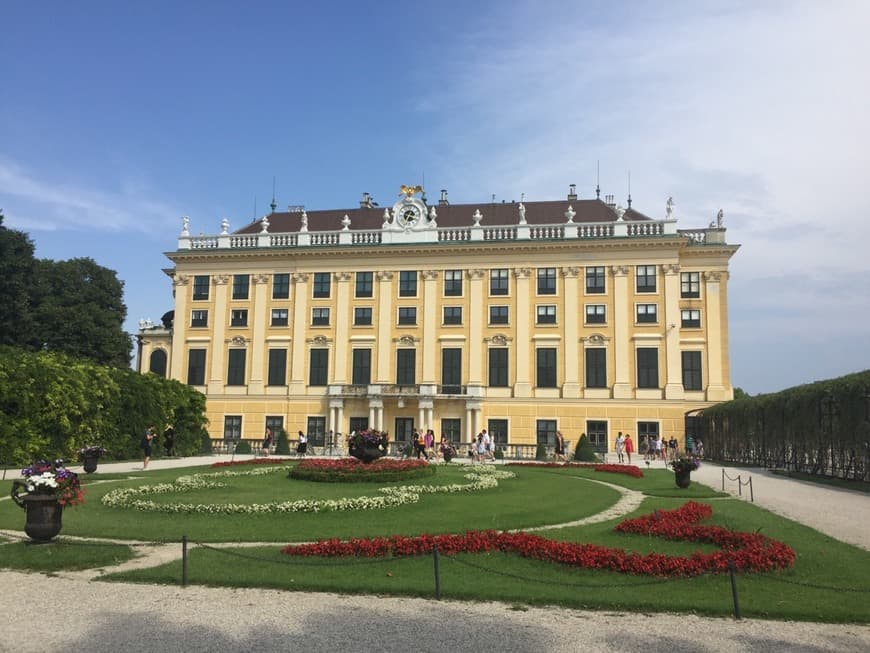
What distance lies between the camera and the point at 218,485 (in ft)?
75.9

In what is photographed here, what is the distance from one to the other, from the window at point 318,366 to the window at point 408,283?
7.50m

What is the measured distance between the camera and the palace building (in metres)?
50.9

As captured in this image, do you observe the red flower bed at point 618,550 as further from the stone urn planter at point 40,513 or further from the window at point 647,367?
the window at point 647,367

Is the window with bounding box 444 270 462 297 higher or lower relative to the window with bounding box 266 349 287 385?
higher

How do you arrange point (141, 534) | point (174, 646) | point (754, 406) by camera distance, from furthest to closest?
point (754, 406)
point (141, 534)
point (174, 646)

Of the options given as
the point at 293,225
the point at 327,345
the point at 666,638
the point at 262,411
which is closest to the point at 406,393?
the point at 327,345

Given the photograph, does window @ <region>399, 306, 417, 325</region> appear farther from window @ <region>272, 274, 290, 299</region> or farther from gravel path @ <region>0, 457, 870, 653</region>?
gravel path @ <region>0, 457, 870, 653</region>

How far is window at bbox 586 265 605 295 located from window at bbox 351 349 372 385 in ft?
56.2

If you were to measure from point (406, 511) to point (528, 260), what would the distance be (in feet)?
124

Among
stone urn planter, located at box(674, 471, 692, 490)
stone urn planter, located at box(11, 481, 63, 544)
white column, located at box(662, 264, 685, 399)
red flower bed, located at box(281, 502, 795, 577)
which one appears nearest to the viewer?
red flower bed, located at box(281, 502, 795, 577)

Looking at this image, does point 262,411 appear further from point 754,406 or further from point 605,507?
point 605,507

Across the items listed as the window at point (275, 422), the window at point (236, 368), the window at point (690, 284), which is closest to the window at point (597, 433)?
the window at point (690, 284)

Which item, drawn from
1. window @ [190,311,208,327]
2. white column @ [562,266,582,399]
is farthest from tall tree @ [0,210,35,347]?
white column @ [562,266,582,399]

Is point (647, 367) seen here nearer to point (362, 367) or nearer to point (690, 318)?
point (690, 318)
